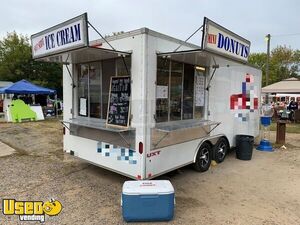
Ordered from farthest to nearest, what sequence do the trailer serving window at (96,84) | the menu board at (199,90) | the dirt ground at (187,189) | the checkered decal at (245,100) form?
1. the checkered decal at (245,100)
2. the menu board at (199,90)
3. the trailer serving window at (96,84)
4. the dirt ground at (187,189)

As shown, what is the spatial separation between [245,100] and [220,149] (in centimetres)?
203

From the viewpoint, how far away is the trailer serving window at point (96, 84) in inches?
186

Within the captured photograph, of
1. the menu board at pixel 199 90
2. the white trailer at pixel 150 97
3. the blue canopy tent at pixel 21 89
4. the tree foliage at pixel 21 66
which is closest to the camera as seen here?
the white trailer at pixel 150 97

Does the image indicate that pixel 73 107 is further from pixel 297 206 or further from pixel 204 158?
pixel 297 206

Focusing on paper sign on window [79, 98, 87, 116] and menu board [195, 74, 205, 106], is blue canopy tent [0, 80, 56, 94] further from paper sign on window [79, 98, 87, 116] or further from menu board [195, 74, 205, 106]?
menu board [195, 74, 205, 106]

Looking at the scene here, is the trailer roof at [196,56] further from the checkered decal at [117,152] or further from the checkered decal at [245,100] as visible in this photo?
the checkered decal at [245,100]

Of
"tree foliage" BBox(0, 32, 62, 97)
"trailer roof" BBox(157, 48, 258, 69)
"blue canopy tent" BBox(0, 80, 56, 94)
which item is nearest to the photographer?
"trailer roof" BBox(157, 48, 258, 69)

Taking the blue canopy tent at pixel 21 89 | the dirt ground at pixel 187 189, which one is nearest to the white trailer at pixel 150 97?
the dirt ground at pixel 187 189

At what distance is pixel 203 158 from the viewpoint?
18.7 feet

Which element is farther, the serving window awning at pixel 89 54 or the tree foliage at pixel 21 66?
the tree foliage at pixel 21 66

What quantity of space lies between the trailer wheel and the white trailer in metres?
0.02

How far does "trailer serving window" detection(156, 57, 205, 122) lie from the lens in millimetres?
4480

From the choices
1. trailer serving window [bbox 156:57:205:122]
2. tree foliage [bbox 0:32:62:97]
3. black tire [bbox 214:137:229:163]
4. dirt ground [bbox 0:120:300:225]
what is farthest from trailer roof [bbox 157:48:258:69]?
tree foliage [bbox 0:32:62:97]

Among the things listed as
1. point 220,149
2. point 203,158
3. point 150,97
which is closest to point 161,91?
point 150,97
